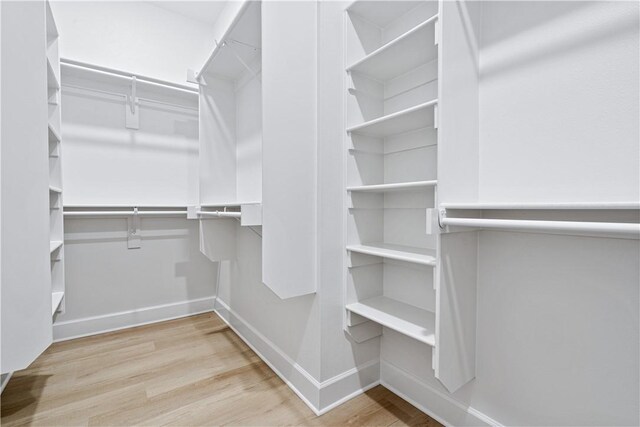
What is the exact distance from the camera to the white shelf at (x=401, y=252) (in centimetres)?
120

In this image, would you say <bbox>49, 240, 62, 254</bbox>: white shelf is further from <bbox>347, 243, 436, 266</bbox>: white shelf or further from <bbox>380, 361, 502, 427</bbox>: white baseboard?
<bbox>380, 361, 502, 427</bbox>: white baseboard

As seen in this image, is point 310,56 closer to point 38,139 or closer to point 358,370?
point 38,139

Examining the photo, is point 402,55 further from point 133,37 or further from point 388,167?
point 133,37

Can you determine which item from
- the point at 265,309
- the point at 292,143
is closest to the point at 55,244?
the point at 265,309

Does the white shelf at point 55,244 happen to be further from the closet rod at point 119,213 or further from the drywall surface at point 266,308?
the drywall surface at point 266,308

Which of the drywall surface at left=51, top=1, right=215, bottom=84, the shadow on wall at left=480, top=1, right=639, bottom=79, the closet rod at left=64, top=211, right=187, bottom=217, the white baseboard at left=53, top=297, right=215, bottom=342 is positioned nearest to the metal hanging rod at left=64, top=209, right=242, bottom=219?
the closet rod at left=64, top=211, right=187, bottom=217

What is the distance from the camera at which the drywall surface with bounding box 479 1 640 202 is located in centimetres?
92

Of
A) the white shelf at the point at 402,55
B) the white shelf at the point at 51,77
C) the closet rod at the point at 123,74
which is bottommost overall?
the white shelf at the point at 402,55

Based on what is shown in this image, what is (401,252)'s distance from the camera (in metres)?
1.38

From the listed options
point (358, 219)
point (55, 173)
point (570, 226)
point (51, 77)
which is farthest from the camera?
point (55, 173)

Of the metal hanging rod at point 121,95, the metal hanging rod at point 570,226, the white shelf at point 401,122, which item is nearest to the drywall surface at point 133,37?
the metal hanging rod at point 121,95

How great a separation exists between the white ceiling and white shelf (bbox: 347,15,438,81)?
6.51 ft

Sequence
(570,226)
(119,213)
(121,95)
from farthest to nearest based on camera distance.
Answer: (121,95) → (119,213) → (570,226)

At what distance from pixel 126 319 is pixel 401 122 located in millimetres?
2748
